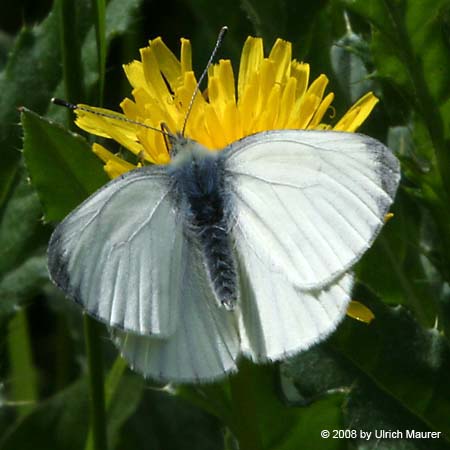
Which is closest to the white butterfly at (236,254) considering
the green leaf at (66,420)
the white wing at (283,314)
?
the white wing at (283,314)

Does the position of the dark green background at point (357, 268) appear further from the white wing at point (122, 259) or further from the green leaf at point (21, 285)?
the white wing at point (122, 259)

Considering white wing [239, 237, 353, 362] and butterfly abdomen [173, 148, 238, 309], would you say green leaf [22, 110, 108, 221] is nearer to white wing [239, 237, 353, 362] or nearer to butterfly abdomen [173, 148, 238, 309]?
butterfly abdomen [173, 148, 238, 309]

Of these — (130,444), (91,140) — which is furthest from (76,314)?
(91,140)

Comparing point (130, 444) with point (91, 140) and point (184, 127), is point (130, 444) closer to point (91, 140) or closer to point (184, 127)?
point (91, 140)

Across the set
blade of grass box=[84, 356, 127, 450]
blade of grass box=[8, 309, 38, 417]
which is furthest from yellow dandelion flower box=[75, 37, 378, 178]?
blade of grass box=[8, 309, 38, 417]


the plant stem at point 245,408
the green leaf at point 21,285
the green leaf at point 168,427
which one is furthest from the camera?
the green leaf at point 168,427

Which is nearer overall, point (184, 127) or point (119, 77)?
point (184, 127)
